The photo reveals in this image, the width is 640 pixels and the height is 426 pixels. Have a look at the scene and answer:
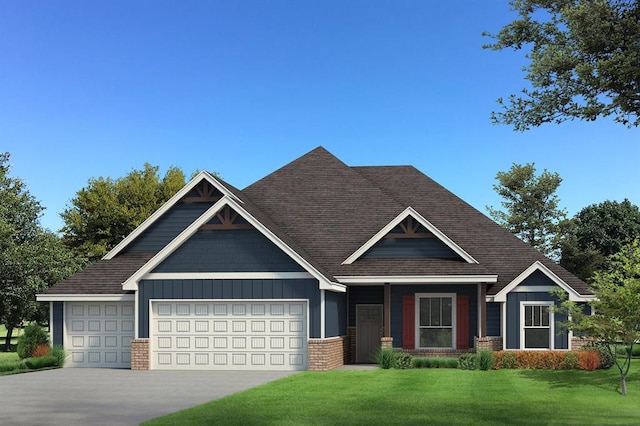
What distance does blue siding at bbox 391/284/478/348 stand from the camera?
105 ft

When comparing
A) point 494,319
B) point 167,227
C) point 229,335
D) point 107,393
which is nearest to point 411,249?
point 494,319

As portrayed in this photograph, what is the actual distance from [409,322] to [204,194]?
9409 millimetres

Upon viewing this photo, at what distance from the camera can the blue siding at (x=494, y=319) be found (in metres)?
32.7

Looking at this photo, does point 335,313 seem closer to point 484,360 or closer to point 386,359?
point 386,359

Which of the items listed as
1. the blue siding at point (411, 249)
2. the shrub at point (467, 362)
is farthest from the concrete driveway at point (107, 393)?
the blue siding at point (411, 249)

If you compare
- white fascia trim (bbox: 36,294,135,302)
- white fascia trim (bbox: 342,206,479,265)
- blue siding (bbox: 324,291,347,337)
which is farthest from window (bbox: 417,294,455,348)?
white fascia trim (bbox: 36,294,135,302)

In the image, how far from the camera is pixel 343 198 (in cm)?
3669

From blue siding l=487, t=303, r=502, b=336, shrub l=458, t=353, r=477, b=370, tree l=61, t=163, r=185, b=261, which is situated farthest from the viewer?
tree l=61, t=163, r=185, b=261

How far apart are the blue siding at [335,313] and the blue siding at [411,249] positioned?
2105mm

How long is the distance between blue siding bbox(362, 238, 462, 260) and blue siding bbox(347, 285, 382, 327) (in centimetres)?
147

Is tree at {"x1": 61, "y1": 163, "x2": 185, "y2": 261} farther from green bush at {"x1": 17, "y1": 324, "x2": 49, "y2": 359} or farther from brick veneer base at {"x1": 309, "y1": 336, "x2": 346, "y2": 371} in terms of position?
brick veneer base at {"x1": 309, "y1": 336, "x2": 346, "y2": 371}

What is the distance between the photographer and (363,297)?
33.3m

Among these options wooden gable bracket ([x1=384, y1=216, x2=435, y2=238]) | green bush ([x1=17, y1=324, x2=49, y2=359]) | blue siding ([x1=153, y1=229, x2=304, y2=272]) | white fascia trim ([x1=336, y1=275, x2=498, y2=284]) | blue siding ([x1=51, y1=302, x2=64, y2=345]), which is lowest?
green bush ([x1=17, y1=324, x2=49, y2=359])

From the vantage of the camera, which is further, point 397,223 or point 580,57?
point 397,223
